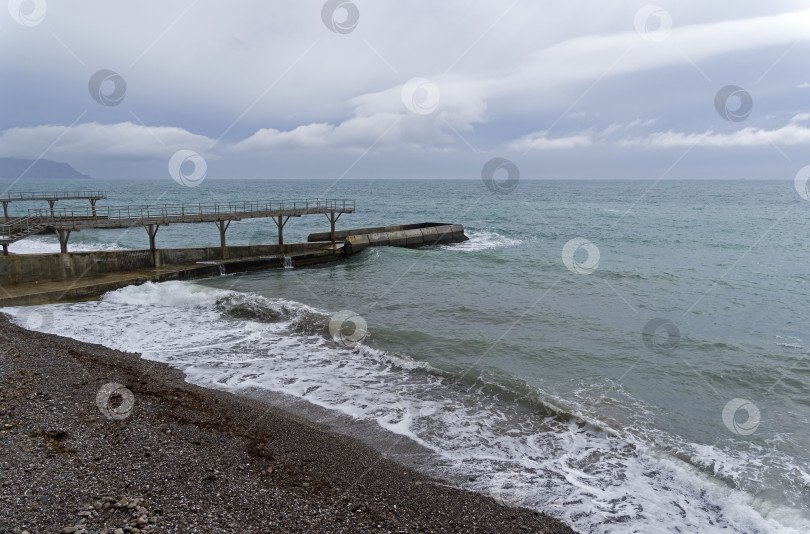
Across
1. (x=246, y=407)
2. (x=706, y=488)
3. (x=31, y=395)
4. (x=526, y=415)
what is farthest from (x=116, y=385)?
(x=706, y=488)

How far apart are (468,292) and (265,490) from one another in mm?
18764

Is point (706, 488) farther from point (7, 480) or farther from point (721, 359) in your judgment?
point (7, 480)

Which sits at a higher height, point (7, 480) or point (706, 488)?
point (7, 480)

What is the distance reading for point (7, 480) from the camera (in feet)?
25.6

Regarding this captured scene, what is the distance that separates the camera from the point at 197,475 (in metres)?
8.59

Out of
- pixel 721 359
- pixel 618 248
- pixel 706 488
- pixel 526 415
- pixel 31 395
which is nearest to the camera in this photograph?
pixel 706 488
